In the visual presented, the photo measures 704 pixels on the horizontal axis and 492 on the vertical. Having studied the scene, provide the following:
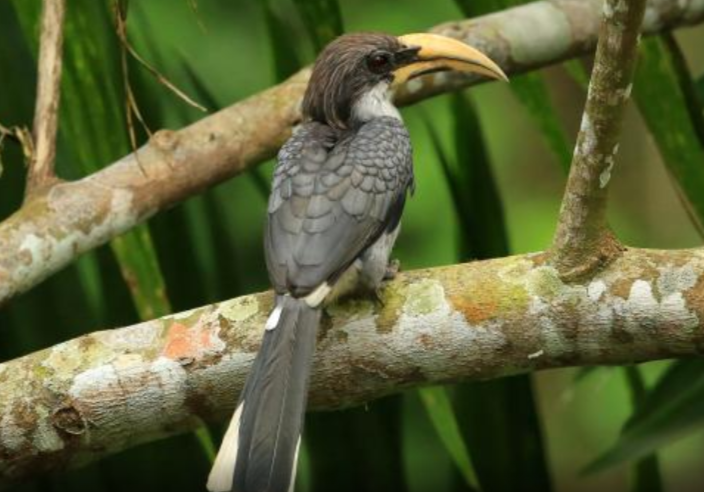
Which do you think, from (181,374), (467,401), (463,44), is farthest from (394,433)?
(181,374)

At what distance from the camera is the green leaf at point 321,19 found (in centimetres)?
356

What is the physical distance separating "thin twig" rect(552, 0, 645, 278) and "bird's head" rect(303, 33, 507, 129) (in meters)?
0.94

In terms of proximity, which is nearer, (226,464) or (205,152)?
(226,464)

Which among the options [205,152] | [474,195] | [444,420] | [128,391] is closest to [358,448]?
[444,420]

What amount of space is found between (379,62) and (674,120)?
78 centimetres

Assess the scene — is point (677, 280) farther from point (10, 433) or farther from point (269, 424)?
point (10, 433)

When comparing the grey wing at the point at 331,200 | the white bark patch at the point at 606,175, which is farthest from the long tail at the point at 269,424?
the white bark patch at the point at 606,175

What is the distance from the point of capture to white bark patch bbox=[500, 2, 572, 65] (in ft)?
13.0

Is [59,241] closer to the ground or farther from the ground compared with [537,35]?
closer to the ground

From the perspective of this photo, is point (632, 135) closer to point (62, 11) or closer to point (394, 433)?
point (394, 433)

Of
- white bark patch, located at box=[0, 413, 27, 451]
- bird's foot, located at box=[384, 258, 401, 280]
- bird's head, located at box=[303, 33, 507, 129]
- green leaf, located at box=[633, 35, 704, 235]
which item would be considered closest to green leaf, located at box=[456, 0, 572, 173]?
bird's head, located at box=[303, 33, 507, 129]

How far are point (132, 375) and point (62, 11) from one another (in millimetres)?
993

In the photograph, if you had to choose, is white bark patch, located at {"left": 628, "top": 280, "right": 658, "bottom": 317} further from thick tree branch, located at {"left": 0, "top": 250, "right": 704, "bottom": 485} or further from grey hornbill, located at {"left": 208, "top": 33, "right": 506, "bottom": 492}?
grey hornbill, located at {"left": 208, "top": 33, "right": 506, "bottom": 492}

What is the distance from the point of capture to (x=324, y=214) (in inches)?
125
